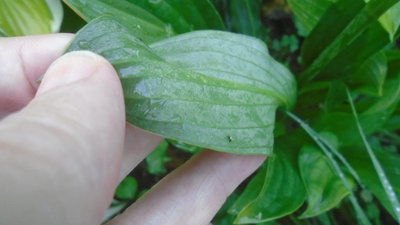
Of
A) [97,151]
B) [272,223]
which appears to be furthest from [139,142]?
[272,223]

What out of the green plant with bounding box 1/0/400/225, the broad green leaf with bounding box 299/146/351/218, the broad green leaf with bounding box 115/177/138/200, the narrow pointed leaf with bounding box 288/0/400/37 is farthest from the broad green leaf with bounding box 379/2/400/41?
the broad green leaf with bounding box 115/177/138/200

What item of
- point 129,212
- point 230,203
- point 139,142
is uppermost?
point 139,142

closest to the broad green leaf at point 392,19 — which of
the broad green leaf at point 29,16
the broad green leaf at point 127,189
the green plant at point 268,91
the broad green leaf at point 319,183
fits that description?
the green plant at point 268,91

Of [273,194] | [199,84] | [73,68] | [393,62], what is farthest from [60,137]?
[393,62]

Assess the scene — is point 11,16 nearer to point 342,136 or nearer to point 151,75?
point 151,75

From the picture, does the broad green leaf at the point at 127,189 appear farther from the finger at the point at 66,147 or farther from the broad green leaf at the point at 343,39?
the finger at the point at 66,147

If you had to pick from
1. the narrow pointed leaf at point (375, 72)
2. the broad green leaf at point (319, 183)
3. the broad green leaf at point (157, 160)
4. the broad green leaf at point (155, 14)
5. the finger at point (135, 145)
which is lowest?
the broad green leaf at point (157, 160)

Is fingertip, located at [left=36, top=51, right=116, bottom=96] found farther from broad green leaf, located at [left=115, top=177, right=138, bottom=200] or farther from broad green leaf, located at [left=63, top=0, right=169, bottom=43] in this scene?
broad green leaf, located at [left=115, top=177, right=138, bottom=200]
